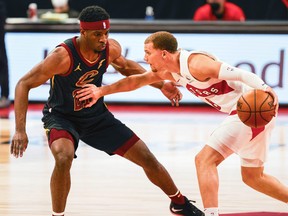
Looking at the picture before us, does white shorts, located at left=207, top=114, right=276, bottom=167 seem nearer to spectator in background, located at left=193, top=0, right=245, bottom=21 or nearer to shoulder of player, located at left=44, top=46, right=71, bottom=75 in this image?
shoulder of player, located at left=44, top=46, right=71, bottom=75

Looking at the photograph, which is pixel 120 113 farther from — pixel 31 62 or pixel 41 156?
pixel 41 156

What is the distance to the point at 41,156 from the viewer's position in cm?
901

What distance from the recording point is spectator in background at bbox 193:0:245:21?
12875 mm

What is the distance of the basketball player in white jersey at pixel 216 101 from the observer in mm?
5551

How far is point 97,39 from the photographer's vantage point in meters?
5.93

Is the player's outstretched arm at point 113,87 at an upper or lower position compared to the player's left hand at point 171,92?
upper

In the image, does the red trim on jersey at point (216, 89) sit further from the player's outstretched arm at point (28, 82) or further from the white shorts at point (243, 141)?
the player's outstretched arm at point (28, 82)

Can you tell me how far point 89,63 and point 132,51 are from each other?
21.3 ft

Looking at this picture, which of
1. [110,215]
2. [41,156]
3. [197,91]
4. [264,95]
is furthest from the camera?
[41,156]

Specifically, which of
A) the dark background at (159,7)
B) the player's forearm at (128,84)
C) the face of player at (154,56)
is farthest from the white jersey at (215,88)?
the dark background at (159,7)

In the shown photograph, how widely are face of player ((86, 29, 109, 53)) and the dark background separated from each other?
30.9 feet

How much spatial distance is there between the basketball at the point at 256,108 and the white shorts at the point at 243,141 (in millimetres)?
191

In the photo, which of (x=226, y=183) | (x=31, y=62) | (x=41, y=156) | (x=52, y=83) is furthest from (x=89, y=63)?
(x=31, y=62)

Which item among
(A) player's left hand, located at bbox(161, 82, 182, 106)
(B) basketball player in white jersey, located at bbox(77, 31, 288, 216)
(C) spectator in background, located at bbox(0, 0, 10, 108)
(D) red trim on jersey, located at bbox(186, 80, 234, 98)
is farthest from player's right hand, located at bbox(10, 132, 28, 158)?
(C) spectator in background, located at bbox(0, 0, 10, 108)
